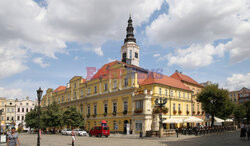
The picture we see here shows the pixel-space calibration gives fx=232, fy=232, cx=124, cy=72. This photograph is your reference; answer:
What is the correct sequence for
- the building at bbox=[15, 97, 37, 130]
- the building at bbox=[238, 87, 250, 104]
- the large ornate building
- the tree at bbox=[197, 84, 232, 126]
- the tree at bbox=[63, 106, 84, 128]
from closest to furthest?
the large ornate building
the tree at bbox=[197, 84, 232, 126]
the tree at bbox=[63, 106, 84, 128]
the building at bbox=[15, 97, 37, 130]
the building at bbox=[238, 87, 250, 104]

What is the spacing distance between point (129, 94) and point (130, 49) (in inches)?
771

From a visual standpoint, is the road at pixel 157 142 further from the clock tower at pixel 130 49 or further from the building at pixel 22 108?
the building at pixel 22 108

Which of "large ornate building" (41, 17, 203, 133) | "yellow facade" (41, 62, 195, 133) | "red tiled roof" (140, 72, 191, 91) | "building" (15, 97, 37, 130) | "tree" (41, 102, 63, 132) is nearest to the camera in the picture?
"yellow facade" (41, 62, 195, 133)

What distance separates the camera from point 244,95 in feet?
343

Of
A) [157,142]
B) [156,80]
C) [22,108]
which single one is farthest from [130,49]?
[22,108]

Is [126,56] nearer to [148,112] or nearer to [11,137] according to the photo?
[148,112]

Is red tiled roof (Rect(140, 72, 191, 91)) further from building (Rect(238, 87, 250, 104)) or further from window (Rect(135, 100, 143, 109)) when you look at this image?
building (Rect(238, 87, 250, 104))

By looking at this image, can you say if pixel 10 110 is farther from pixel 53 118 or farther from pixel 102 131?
pixel 102 131

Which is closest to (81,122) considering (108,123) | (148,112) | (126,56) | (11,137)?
(108,123)

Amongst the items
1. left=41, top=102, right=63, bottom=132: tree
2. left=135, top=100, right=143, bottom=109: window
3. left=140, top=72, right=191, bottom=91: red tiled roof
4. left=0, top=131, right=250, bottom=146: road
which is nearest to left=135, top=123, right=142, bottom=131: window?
left=135, top=100, right=143, bottom=109: window

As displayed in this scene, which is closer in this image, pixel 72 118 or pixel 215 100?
pixel 215 100

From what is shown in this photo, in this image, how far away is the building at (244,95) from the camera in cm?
10281

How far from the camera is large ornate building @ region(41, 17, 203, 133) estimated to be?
42.3 metres

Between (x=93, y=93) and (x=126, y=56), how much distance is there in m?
14.1
